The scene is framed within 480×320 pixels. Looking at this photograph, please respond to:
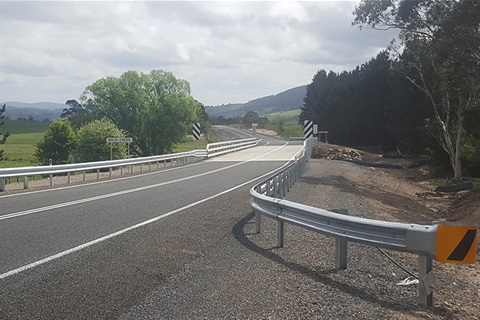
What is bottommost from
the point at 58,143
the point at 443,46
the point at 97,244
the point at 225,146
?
the point at 58,143

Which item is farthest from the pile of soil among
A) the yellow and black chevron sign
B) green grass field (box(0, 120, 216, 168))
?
green grass field (box(0, 120, 216, 168))

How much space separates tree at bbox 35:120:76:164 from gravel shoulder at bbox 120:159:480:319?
8061 centimetres

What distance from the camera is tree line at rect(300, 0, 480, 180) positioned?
30.6 m

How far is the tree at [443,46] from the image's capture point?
30.0 meters

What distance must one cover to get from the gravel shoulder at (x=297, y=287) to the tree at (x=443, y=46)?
75.0 feet

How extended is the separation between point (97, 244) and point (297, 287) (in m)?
3.96

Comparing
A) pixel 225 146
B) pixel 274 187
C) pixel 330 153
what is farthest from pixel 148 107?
pixel 274 187

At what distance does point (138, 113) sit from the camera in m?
86.7

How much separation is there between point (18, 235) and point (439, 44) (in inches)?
1054

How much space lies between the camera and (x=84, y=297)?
6434 mm

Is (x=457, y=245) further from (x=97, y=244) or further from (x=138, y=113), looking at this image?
(x=138, y=113)

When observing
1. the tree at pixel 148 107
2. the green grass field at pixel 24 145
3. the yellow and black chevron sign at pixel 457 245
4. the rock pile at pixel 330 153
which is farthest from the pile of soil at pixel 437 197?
the green grass field at pixel 24 145

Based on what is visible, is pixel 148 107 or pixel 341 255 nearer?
pixel 341 255

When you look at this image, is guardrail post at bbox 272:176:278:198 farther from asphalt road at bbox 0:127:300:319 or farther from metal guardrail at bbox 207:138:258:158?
metal guardrail at bbox 207:138:258:158
